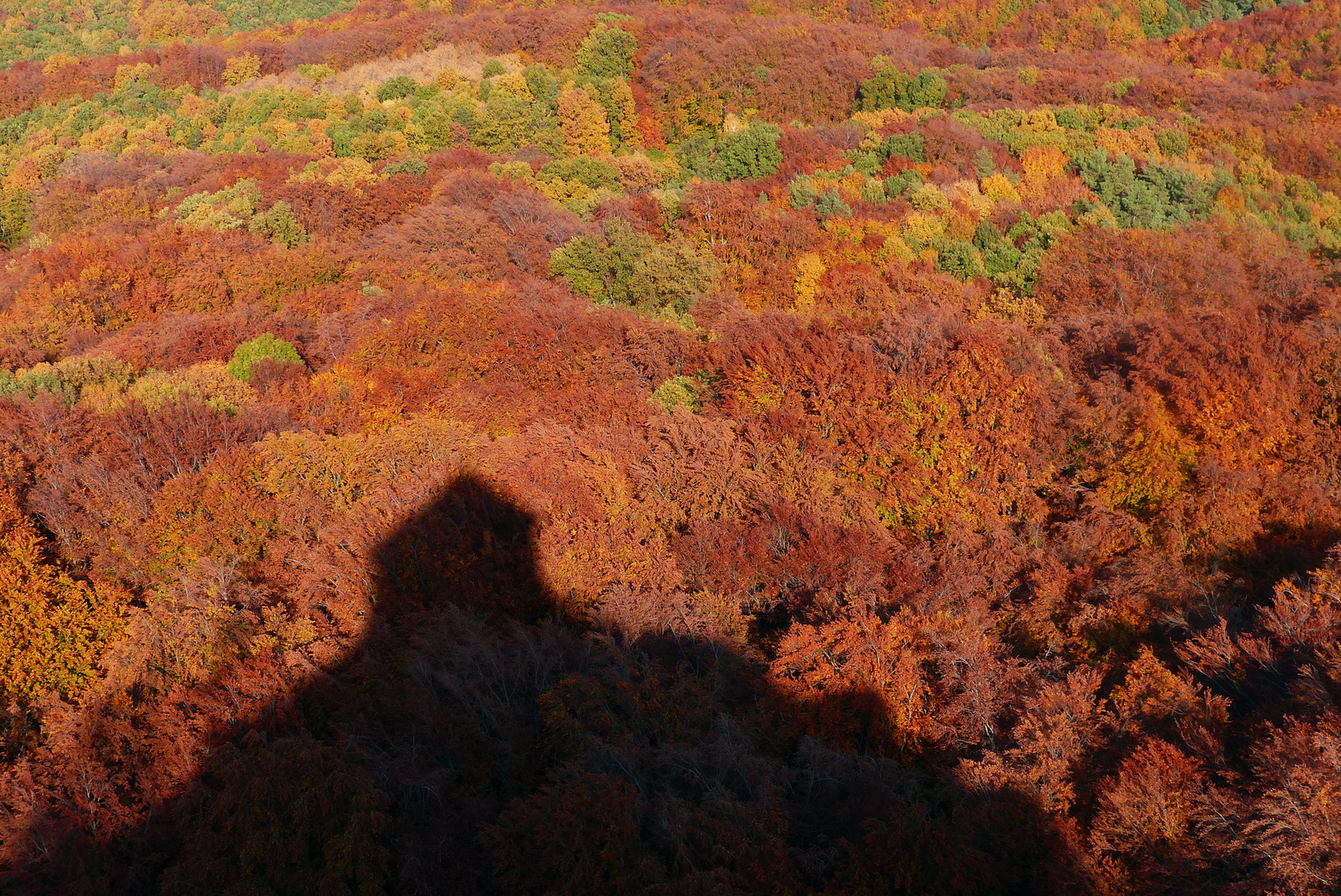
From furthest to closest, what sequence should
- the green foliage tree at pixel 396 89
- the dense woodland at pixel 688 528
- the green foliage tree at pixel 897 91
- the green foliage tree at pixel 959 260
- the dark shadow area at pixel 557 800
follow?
the green foliage tree at pixel 396 89, the green foliage tree at pixel 897 91, the green foliage tree at pixel 959 260, the dense woodland at pixel 688 528, the dark shadow area at pixel 557 800

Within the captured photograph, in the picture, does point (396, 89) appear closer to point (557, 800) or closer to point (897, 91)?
point (897, 91)

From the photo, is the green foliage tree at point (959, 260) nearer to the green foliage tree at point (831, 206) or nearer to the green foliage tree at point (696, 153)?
the green foliage tree at point (831, 206)

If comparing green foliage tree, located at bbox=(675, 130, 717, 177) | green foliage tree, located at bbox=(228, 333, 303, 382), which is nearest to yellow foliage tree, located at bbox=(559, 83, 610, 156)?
green foliage tree, located at bbox=(675, 130, 717, 177)

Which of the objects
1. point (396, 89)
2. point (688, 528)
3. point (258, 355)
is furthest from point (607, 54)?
point (688, 528)

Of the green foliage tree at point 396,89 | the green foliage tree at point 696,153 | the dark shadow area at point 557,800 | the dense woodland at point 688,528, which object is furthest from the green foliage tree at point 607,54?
the dark shadow area at point 557,800

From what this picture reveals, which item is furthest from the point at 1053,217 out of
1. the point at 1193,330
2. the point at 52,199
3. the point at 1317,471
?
the point at 52,199

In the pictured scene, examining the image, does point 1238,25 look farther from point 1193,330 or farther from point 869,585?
point 869,585
